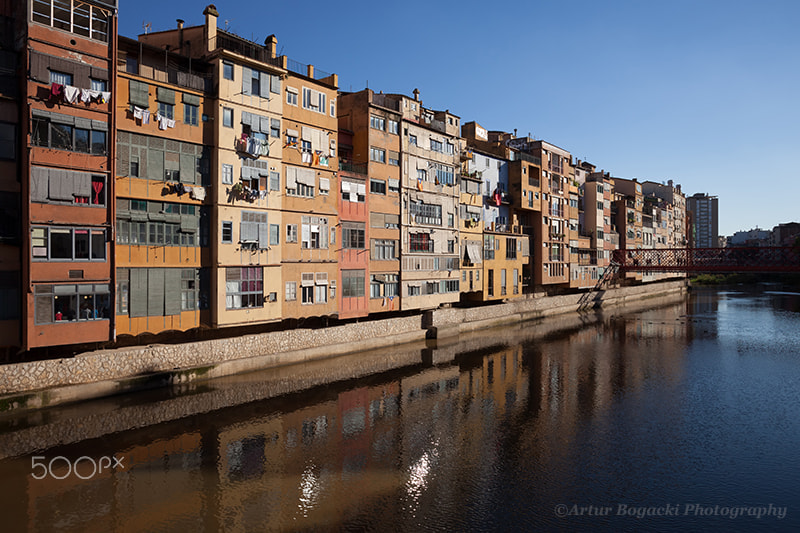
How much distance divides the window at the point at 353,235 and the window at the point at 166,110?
14.3m

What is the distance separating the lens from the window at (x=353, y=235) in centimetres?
3884

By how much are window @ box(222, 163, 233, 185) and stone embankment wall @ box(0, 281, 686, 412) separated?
9.55 m

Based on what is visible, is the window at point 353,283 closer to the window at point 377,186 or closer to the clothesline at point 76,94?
the window at point 377,186

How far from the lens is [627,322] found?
→ 216ft

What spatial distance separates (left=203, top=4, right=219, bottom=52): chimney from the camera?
3091 cm

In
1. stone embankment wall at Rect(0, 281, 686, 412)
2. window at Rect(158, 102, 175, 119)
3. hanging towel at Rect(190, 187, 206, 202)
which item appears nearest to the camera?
stone embankment wall at Rect(0, 281, 686, 412)

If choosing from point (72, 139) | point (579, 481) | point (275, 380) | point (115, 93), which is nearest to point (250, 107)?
point (115, 93)

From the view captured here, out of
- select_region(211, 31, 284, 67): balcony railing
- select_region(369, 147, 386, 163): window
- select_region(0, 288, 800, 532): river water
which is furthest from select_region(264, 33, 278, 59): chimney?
select_region(0, 288, 800, 532): river water

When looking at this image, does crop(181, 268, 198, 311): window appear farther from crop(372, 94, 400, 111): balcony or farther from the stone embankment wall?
crop(372, 94, 400, 111): balcony

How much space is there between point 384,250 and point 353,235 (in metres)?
3.96

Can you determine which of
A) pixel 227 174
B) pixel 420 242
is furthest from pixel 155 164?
pixel 420 242

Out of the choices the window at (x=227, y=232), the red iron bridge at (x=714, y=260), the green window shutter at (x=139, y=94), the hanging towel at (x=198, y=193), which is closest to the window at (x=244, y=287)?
the window at (x=227, y=232)

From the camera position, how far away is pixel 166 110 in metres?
28.6

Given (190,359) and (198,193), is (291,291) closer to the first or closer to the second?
(190,359)
